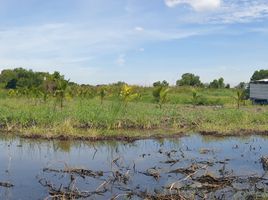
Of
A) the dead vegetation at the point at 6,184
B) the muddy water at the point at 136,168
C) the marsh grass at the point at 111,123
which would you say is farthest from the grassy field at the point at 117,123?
the dead vegetation at the point at 6,184

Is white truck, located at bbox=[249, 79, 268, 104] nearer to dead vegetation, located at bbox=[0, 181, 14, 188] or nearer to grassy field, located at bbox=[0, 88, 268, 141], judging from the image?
grassy field, located at bbox=[0, 88, 268, 141]

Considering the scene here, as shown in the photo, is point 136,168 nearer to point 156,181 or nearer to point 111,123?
point 156,181

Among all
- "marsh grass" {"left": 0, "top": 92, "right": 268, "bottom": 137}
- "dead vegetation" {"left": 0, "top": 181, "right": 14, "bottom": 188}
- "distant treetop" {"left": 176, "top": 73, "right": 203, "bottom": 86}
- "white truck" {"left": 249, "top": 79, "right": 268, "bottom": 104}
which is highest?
"distant treetop" {"left": 176, "top": 73, "right": 203, "bottom": 86}

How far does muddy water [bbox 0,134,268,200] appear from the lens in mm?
8055

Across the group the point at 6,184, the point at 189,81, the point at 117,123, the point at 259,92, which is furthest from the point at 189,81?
the point at 6,184

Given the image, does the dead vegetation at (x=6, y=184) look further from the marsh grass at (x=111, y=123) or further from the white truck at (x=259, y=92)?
the white truck at (x=259, y=92)

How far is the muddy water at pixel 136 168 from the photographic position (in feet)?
26.4

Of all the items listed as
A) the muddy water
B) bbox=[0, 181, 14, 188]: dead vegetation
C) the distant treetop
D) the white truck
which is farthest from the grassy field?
the distant treetop

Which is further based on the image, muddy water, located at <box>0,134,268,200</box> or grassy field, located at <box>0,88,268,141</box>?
grassy field, located at <box>0,88,268,141</box>

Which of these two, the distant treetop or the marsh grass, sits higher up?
the distant treetop

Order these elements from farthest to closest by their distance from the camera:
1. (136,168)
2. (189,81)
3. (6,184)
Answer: (189,81)
(136,168)
(6,184)

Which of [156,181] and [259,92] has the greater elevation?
[259,92]

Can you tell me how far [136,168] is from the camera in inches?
402

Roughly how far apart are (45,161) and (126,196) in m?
3.72
